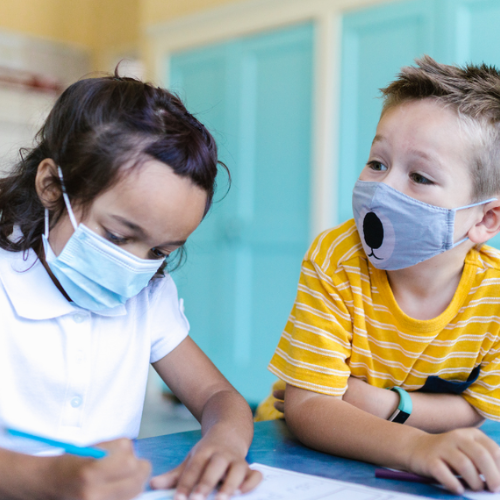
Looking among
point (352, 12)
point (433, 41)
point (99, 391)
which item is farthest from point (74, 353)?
point (352, 12)

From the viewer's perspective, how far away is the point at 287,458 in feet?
2.49

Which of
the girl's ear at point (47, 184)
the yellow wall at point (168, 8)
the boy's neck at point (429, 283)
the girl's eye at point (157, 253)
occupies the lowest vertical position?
the boy's neck at point (429, 283)

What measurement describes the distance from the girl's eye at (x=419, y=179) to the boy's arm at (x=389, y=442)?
1.13 feet

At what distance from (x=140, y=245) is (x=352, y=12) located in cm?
219

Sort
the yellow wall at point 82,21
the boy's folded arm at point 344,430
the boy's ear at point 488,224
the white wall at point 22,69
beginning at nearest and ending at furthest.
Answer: the boy's folded arm at point 344,430, the boy's ear at point 488,224, the white wall at point 22,69, the yellow wall at point 82,21

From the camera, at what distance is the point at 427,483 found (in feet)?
2.19

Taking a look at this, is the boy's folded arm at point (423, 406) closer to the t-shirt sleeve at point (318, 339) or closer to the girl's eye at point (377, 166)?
the t-shirt sleeve at point (318, 339)

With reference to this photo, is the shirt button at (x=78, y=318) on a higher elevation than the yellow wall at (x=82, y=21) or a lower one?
lower

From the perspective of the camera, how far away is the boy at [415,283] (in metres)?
0.88

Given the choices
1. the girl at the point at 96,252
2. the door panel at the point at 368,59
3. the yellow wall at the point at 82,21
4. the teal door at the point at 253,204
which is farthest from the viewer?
the yellow wall at the point at 82,21

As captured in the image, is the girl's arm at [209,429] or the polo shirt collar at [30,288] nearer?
the girl's arm at [209,429]

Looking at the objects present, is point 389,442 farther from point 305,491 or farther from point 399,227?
point 399,227

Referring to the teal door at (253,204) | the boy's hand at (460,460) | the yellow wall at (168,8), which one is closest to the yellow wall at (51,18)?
the yellow wall at (168,8)

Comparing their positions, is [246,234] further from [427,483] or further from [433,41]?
[427,483]
